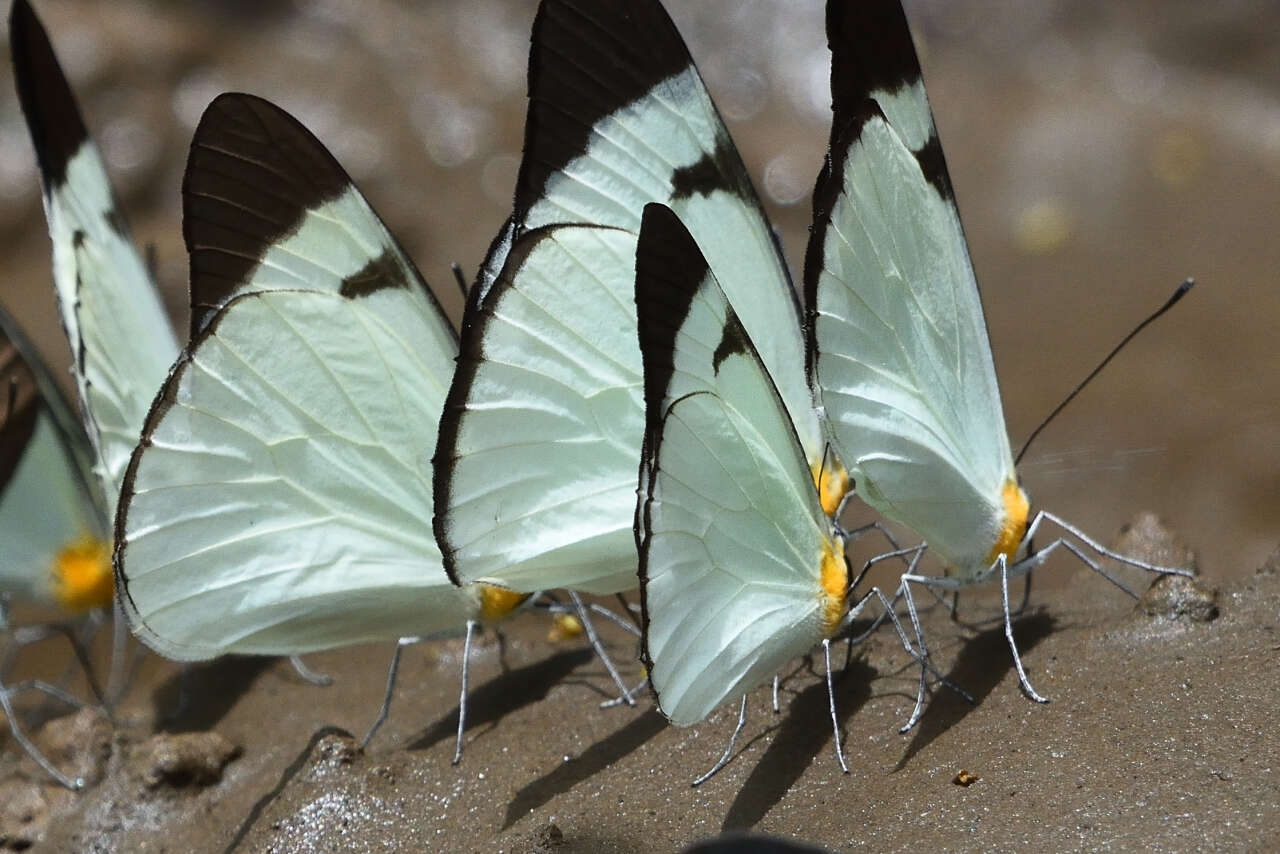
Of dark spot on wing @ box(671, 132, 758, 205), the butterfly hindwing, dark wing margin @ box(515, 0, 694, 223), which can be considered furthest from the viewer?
dark spot on wing @ box(671, 132, 758, 205)

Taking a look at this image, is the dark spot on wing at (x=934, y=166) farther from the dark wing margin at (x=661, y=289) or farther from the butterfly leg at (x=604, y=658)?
the butterfly leg at (x=604, y=658)

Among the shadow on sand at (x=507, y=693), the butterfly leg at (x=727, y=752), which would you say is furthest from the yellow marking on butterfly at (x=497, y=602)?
the butterfly leg at (x=727, y=752)

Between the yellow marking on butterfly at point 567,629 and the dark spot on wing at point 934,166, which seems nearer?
the dark spot on wing at point 934,166

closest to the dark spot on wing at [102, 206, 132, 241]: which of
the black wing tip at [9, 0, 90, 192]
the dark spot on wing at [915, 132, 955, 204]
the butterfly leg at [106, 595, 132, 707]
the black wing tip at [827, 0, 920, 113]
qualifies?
the black wing tip at [9, 0, 90, 192]

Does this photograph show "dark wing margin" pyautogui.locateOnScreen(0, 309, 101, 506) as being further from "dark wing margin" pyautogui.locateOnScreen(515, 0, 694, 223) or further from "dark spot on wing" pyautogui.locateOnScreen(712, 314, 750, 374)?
"dark spot on wing" pyautogui.locateOnScreen(712, 314, 750, 374)

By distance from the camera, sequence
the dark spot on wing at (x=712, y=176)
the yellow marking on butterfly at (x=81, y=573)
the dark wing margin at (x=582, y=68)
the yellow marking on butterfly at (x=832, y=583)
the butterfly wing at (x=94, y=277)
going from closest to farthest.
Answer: the yellow marking on butterfly at (x=832, y=583), the dark wing margin at (x=582, y=68), the dark spot on wing at (x=712, y=176), the butterfly wing at (x=94, y=277), the yellow marking on butterfly at (x=81, y=573)

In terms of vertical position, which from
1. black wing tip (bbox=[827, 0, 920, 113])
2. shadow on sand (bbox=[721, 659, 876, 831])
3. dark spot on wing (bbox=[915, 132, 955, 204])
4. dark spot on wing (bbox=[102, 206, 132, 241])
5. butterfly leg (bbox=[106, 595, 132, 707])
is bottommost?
butterfly leg (bbox=[106, 595, 132, 707])

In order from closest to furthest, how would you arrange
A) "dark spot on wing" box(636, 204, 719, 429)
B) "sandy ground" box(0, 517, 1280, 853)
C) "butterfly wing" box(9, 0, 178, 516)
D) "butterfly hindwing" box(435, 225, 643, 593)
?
"dark spot on wing" box(636, 204, 719, 429)
"sandy ground" box(0, 517, 1280, 853)
"butterfly hindwing" box(435, 225, 643, 593)
"butterfly wing" box(9, 0, 178, 516)
